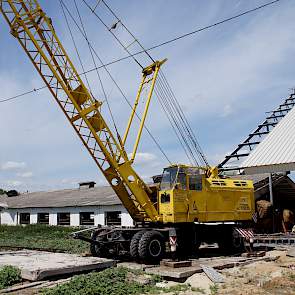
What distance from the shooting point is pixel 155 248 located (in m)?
14.3

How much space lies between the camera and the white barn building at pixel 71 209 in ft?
105

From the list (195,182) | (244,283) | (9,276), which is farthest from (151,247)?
(9,276)

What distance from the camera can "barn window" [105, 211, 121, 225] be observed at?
32.1 meters

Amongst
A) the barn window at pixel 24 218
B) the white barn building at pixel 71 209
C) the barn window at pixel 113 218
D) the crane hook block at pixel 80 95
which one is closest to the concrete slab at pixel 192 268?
the crane hook block at pixel 80 95

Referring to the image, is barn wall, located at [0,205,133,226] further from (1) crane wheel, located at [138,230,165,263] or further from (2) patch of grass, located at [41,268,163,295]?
(2) patch of grass, located at [41,268,163,295]

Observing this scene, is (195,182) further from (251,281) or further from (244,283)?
(244,283)

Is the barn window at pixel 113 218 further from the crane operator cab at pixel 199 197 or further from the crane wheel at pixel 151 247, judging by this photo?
the crane wheel at pixel 151 247

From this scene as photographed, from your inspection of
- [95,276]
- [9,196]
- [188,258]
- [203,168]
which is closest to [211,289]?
[95,276]

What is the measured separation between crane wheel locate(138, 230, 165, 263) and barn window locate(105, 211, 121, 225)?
17782 mm

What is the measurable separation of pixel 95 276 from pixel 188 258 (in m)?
5.62

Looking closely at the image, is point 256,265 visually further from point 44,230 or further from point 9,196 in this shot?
point 9,196

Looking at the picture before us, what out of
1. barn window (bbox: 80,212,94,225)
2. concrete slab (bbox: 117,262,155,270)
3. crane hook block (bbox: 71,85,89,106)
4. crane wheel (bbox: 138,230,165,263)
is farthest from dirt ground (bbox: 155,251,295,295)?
barn window (bbox: 80,212,94,225)

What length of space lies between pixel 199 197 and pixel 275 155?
4305 mm

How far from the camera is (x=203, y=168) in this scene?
16250 millimetres
